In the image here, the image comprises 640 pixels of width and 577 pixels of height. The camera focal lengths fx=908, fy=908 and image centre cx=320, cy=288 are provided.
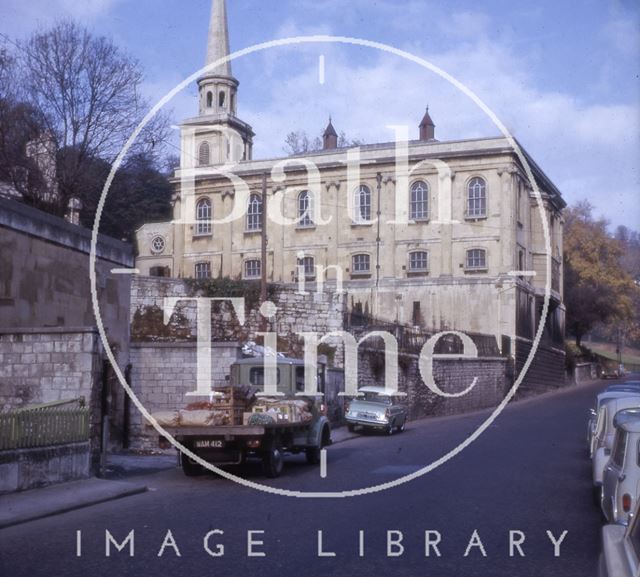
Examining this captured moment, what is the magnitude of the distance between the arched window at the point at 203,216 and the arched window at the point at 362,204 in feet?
34.2

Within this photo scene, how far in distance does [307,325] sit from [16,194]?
12.3m

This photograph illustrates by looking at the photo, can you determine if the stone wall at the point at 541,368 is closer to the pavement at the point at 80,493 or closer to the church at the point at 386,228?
the church at the point at 386,228

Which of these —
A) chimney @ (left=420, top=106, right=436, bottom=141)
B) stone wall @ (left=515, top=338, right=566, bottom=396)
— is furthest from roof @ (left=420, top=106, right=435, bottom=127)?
stone wall @ (left=515, top=338, right=566, bottom=396)

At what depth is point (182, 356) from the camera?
2405 centimetres

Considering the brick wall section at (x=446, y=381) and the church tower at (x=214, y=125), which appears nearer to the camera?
the brick wall section at (x=446, y=381)

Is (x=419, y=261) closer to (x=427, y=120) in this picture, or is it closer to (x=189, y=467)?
(x=427, y=120)

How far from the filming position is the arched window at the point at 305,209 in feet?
191

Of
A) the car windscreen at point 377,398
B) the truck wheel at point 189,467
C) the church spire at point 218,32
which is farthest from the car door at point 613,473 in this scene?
the church spire at point 218,32

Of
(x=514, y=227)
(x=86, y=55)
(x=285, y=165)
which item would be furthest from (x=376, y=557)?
(x=285, y=165)

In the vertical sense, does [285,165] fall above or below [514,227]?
above

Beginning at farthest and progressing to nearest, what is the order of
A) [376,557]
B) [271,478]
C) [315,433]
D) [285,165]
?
[285,165]
[315,433]
[271,478]
[376,557]

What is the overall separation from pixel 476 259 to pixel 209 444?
134 ft

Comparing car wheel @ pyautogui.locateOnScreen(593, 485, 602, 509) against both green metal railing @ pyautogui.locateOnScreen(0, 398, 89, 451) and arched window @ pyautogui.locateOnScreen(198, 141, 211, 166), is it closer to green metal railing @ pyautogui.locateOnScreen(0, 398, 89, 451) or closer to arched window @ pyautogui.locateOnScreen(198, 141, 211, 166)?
green metal railing @ pyautogui.locateOnScreen(0, 398, 89, 451)

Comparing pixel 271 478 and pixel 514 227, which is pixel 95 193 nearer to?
pixel 271 478
